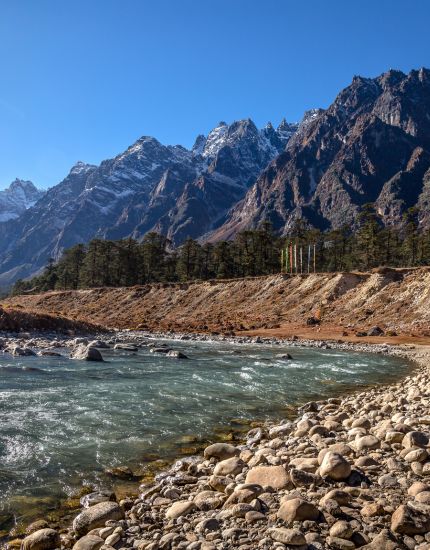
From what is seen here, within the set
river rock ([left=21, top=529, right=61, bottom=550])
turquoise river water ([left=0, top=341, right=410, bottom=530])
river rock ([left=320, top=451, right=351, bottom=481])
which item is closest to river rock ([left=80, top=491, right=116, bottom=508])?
turquoise river water ([left=0, top=341, right=410, bottom=530])

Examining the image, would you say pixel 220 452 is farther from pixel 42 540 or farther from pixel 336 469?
pixel 42 540

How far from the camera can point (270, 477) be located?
7871mm

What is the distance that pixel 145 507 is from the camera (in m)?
7.70

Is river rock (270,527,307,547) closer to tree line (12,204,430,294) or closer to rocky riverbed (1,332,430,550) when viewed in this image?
rocky riverbed (1,332,430,550)

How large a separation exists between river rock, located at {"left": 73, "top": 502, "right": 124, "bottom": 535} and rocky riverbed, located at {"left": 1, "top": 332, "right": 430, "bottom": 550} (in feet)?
0.05

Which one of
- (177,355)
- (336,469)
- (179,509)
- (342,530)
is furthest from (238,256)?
(342,530)

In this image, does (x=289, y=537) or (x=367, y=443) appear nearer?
(x=289, y=537)

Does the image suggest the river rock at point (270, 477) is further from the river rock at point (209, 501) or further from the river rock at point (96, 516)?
the river rock at point (96, 516)

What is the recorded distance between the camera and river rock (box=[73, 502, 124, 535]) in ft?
23.2

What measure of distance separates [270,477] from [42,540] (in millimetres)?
3834

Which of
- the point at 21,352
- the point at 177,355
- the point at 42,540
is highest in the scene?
the point at 42,540

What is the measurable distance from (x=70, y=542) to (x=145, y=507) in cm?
138

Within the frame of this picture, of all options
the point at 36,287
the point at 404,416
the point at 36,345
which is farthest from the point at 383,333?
the point at 36,287

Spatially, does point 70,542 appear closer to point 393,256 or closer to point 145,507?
point 145,507
